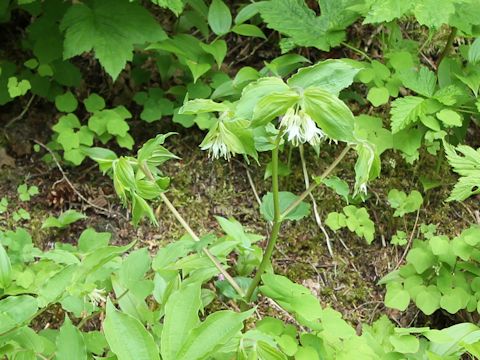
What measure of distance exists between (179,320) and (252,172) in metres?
1.72

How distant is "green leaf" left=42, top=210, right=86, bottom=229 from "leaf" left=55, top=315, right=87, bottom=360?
117 cm

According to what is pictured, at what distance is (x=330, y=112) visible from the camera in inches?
57.5

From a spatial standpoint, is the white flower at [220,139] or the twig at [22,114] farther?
the twig at [22,114]

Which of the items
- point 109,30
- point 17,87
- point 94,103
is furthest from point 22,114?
point 109,30

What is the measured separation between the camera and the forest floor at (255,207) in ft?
9.04

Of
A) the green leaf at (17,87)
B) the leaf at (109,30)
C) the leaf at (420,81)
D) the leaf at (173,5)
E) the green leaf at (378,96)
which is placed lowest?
the green leaf at (378,96)

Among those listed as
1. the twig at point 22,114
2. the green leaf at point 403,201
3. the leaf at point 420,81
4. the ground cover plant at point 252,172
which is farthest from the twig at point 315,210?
the twig at point 22,114

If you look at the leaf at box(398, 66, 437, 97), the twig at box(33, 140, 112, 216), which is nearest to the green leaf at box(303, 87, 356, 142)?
the leaf at box(398, 66, 437, 97)

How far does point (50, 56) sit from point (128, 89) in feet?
1.45

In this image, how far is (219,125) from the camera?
168 centimetres

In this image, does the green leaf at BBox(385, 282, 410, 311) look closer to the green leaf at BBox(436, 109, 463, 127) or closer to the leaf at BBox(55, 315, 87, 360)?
the green leaf at BBox(436, 109, 463, 127)

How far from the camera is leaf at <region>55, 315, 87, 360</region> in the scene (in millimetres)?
1587

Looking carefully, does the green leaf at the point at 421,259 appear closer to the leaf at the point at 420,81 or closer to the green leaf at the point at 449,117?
the green leaf at the point at 449,117

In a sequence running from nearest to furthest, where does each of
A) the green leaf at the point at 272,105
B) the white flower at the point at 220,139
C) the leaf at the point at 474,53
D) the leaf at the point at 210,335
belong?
the leaf at the point at 210,335 → the green leaf at the point at 272,105 → the white flower at the point at 220,139 → the leaf at the point at 474,53
